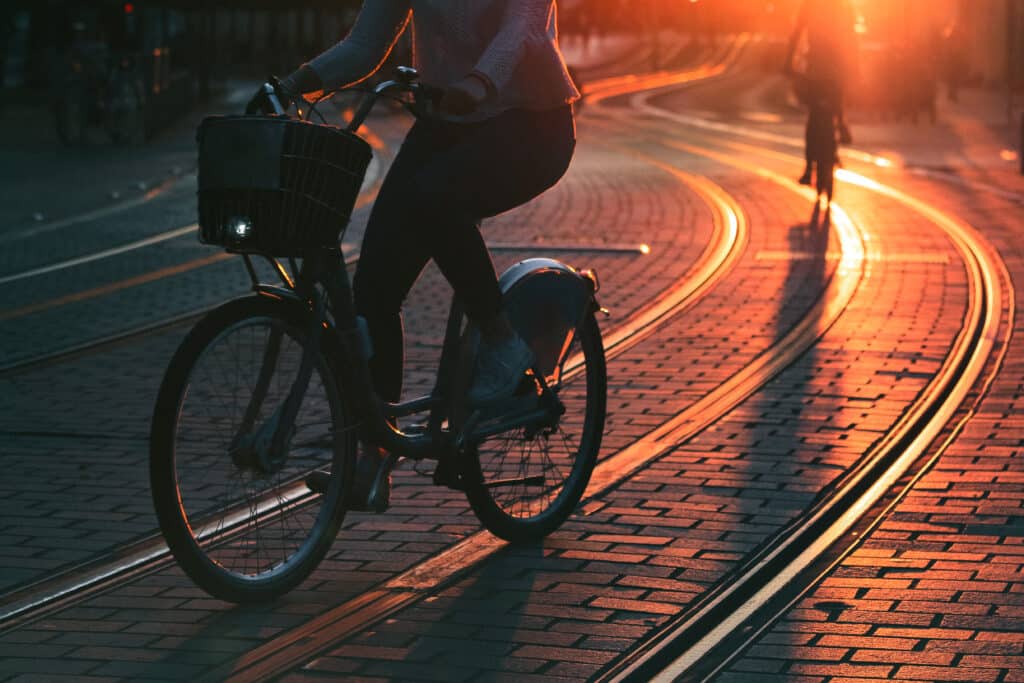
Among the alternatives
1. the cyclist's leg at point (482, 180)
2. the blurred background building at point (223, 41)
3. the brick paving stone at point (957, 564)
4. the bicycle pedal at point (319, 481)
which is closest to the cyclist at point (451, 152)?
the cyclist's leg at point (482, 180)

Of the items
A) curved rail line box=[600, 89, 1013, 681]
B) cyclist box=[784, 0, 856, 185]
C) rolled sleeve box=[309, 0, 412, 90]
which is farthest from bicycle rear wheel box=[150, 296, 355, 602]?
cyclist box=[784, 0, 856, 185]

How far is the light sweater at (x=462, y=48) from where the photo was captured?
4.91 meters

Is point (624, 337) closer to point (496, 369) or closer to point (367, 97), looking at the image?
point (496, 369)

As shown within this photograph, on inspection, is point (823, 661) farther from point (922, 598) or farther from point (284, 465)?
point (284, 465)

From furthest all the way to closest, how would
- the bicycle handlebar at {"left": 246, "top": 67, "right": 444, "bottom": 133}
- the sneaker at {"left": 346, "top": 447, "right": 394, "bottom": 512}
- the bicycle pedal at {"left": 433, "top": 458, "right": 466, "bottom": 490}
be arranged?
the bicycle pedal at {"left": 433, "top": 458, "right": 466, "bottom": 490} < the sneaker at {"left": 346, "top": 447, "right": 394, "bottom": 512} < the bicycle handlebar at {"left": 246, "top": 67, "right": 444, "bottom": 133}

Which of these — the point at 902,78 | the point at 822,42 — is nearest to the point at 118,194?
the point at 822,42

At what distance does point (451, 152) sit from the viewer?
4.91 metres

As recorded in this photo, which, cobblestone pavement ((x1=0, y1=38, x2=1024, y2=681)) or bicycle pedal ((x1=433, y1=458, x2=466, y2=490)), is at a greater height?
bicycle pedal ((x1=433, y1=458, x2=466, y2=490))

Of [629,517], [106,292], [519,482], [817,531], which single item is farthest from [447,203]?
[106,292]

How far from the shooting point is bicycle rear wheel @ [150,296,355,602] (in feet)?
14.5

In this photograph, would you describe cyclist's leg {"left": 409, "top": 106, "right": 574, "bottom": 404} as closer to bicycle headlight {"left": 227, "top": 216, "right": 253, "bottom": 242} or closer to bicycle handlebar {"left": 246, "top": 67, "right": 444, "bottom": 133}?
bicycle handlebar {"left": 246, "top": 67, "right": 444, "bottom": 133}

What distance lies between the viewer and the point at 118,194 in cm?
1725

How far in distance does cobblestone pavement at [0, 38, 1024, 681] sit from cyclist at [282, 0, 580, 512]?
543 mm

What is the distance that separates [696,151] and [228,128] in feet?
59.4
